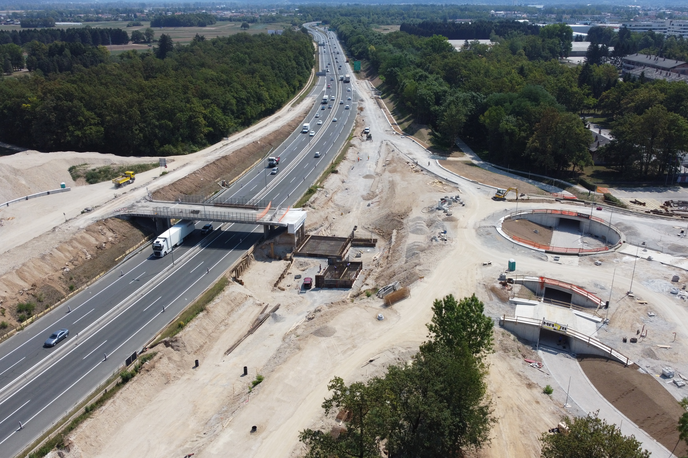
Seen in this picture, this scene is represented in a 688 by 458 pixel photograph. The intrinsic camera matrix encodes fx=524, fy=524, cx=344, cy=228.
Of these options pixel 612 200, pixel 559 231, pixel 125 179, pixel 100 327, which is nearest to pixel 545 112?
pixel 612 200

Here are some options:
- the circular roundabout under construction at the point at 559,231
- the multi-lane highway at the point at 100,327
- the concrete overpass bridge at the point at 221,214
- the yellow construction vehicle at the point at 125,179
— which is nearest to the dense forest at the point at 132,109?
the yellow construction vehicle at the point at 125,179

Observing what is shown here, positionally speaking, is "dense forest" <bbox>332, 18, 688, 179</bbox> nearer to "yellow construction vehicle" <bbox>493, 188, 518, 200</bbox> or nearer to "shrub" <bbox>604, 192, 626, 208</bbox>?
"shrub" <bbox>604, 192, 626, 208</bbox>

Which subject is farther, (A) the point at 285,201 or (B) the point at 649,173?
(B) the point at 649,173

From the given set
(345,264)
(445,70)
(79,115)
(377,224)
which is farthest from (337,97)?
(345,264)

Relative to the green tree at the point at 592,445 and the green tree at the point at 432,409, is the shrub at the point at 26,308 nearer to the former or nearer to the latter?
the green tree at the point at 432,409

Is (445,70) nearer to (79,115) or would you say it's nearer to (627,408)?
(79,115)
